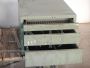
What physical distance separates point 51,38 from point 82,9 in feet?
4.81

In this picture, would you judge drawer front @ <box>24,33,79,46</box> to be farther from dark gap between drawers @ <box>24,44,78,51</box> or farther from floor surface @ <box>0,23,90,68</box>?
floor surface @ <box>0,23,90,68</box>

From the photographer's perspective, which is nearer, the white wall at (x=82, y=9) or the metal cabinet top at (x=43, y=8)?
the metal cabinet top at (x=43, y=8)

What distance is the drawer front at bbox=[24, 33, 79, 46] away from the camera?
98cm

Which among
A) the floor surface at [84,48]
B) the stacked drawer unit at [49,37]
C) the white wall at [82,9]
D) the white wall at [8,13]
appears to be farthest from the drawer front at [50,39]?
the white wall at [82,9]

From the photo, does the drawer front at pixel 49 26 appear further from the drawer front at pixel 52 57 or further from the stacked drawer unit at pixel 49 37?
the drawer front at pixel 52 57

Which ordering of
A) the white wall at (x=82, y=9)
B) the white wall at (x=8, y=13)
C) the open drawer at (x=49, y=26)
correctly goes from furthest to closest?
1. the white wall at (x=82, y=9)
2. the white wall at (x=8, y=13)
3. the open drawer at (x=49, y=26)

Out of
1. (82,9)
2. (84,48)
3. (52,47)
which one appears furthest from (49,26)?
(82,9)

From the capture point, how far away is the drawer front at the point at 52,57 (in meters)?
0.98

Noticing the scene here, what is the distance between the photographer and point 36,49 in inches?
41.0

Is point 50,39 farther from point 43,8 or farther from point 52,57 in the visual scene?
point 43,8

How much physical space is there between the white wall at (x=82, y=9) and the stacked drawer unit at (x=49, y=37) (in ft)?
4.30

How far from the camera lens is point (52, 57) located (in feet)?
3.28

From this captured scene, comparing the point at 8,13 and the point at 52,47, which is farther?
the point at 8,13

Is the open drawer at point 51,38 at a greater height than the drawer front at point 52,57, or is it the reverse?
the open drawer at point 51,38
